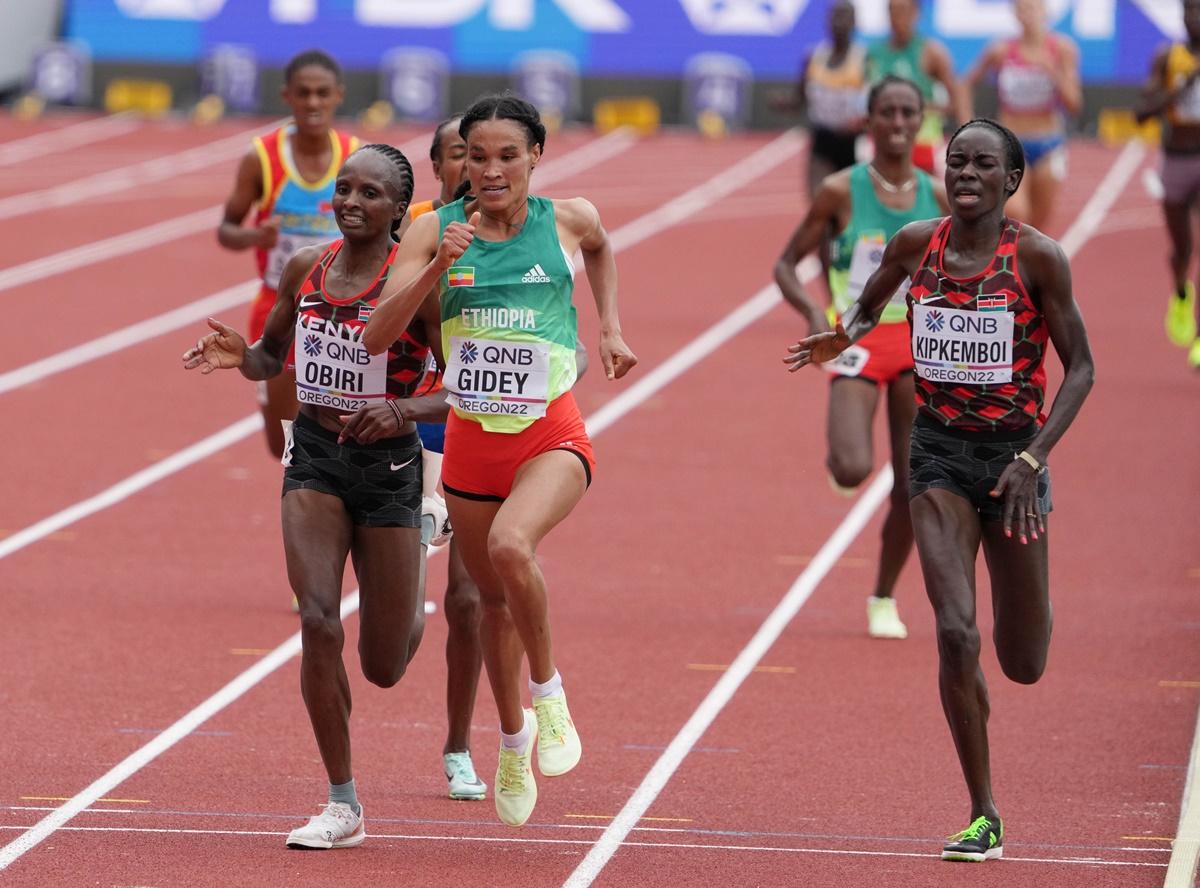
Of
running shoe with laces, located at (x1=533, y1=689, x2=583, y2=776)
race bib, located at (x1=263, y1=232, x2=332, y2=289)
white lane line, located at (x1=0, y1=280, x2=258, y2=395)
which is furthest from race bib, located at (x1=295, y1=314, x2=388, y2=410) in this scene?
white lane line, located at (x1=0, y1=280, x2=258, y2=395)

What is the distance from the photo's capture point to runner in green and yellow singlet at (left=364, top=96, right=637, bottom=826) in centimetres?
595

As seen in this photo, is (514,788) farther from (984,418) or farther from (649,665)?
(649,665)

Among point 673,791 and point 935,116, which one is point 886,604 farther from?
point 935,116

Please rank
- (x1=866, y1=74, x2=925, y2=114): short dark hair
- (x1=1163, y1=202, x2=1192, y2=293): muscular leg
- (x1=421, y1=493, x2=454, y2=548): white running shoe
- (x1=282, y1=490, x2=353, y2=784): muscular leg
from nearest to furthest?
(x1=282, y1=490, x2=353, y2=784): muscular leg → (x1=421, y1=493, x2=454, y2=548): white running shoe → (x1=866, y1=74, x2=925, y2=114): short dark hair → (x1=1163, y1=202, x2=1192, y2=293): muscular leg

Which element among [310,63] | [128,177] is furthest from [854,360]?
[128,177]

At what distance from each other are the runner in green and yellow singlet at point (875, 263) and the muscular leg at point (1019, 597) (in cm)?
243

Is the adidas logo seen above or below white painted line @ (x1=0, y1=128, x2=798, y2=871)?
above

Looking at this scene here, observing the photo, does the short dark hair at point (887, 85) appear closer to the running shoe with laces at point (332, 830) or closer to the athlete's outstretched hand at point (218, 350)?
the athlete's outstretched hand at point (218, 350)

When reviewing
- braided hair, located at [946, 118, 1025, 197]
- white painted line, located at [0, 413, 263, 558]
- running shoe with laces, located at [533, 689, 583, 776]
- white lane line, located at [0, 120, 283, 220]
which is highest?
braided hair, located at [946, 118, 1025, 197]

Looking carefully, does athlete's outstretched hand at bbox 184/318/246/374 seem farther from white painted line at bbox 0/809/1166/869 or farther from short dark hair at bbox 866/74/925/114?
short dark hair at bbox 866/74/925/114

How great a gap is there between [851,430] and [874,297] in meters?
2.20

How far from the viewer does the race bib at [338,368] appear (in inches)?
243

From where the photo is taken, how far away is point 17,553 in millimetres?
10305

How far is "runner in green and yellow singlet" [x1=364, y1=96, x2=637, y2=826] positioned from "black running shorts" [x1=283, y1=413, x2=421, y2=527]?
159 millimetres
